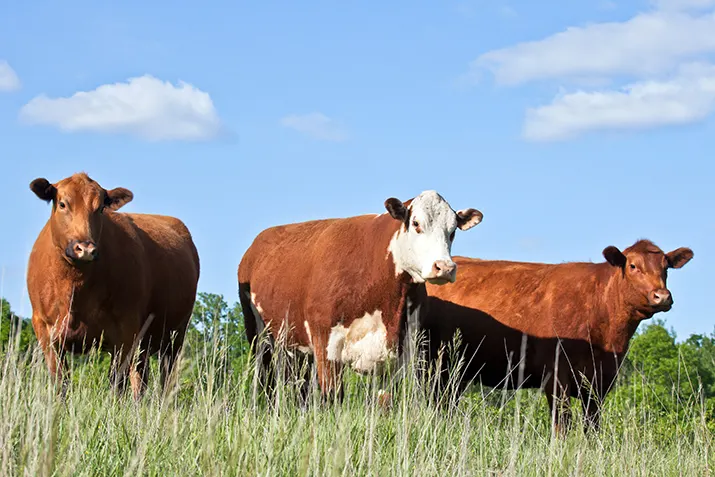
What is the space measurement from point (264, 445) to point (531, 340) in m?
6.52

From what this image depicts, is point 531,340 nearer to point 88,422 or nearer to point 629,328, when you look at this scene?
point 629,328

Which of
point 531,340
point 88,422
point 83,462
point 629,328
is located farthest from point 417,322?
point 83,462

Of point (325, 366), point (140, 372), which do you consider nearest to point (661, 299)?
point (325, 366)

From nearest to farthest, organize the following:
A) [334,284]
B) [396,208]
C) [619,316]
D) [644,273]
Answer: [396,208], [334,284], [644,273], [619,316]

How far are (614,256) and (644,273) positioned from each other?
42 centimetres

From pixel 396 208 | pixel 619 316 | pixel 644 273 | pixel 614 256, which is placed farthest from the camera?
pixel 614 256

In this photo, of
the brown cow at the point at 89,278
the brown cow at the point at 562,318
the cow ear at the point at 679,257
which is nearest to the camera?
the brown cow at the point at 89,278

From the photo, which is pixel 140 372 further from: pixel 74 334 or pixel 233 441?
pixel 233 441

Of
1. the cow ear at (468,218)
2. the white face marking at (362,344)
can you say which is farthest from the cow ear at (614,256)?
the white face marking at (362,344)

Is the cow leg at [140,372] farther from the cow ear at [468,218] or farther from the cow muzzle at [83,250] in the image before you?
the cow ear at [468,218]

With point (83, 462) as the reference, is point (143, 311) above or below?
above

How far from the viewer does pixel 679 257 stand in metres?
11.3

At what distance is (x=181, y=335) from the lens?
486 inches

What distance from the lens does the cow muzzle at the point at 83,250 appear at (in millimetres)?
9062
